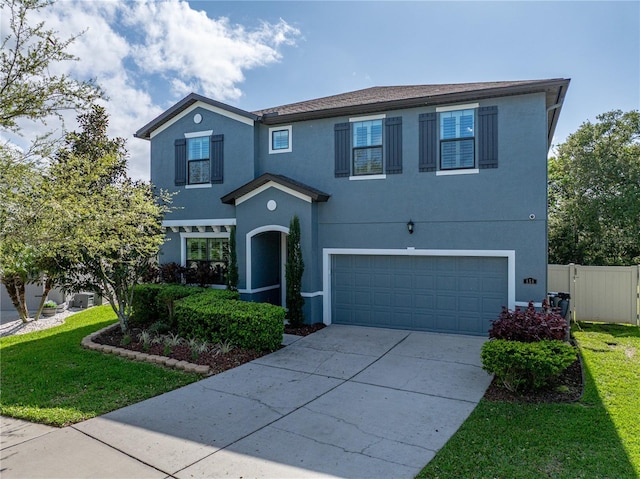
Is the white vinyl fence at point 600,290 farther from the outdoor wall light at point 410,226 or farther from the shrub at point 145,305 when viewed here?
the shrub at point 145,305

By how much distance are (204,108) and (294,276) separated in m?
6.23

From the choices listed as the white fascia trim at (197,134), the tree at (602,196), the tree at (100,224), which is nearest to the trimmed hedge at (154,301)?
the tree at (100,224)

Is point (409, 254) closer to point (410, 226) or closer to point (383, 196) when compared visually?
point (410, 226)

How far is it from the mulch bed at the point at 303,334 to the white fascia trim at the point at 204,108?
248 inches

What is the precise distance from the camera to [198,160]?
1316 centimetres

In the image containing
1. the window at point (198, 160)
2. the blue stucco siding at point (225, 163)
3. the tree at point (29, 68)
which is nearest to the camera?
the tree at point (29, 68)

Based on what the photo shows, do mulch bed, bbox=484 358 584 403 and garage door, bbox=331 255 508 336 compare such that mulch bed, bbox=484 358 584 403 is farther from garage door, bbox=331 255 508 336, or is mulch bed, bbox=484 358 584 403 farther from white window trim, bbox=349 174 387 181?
white window trim, bbox=349 174 387 181

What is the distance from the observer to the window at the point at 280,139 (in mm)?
12141

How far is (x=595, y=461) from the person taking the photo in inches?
172

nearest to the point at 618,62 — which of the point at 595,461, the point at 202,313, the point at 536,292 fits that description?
the point at 536,292

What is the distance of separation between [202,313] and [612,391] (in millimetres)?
7775

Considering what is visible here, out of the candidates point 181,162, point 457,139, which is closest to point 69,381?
point 181,162

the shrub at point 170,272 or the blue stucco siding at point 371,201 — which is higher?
the blue stucco siding at point 371,201

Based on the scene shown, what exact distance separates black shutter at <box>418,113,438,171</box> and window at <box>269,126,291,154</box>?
388cm
